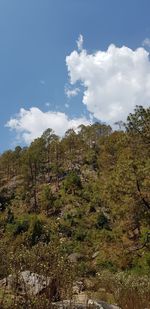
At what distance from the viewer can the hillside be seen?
21.3 feet

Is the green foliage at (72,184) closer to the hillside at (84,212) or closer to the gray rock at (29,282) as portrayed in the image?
the hillside at (84,212)

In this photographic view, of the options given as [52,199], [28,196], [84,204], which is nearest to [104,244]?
[84,204]

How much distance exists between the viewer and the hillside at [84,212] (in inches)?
255

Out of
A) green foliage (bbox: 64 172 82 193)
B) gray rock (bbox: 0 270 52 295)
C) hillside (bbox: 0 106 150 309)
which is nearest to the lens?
gray rock (bbox: 0 270 52 295)

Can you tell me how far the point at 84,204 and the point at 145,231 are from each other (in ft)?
108

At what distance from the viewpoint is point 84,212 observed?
48625 mm

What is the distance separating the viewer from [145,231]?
1780 cm

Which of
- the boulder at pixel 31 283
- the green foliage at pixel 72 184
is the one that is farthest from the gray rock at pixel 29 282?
the green foliage at pixel 72 184

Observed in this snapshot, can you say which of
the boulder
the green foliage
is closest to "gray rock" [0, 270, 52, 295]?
the boulder

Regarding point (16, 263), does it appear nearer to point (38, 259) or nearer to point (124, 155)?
point (38, 259)

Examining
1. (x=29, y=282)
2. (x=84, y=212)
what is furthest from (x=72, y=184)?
(x=29, y=282)

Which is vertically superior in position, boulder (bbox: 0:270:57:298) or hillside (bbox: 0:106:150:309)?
hillside (bbox: 0:106:150:309)

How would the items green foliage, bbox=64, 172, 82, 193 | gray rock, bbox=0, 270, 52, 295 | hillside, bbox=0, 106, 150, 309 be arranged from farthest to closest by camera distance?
green foliage, bbox=64, 172, 82, 193 → hillside, bbox=0, 106, 150, 309 → gray rock, bbox=0, 270, 52, 295

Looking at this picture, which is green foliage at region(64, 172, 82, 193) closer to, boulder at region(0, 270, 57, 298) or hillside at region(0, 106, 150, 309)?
hillside at region(0, 106, 150, 309)
